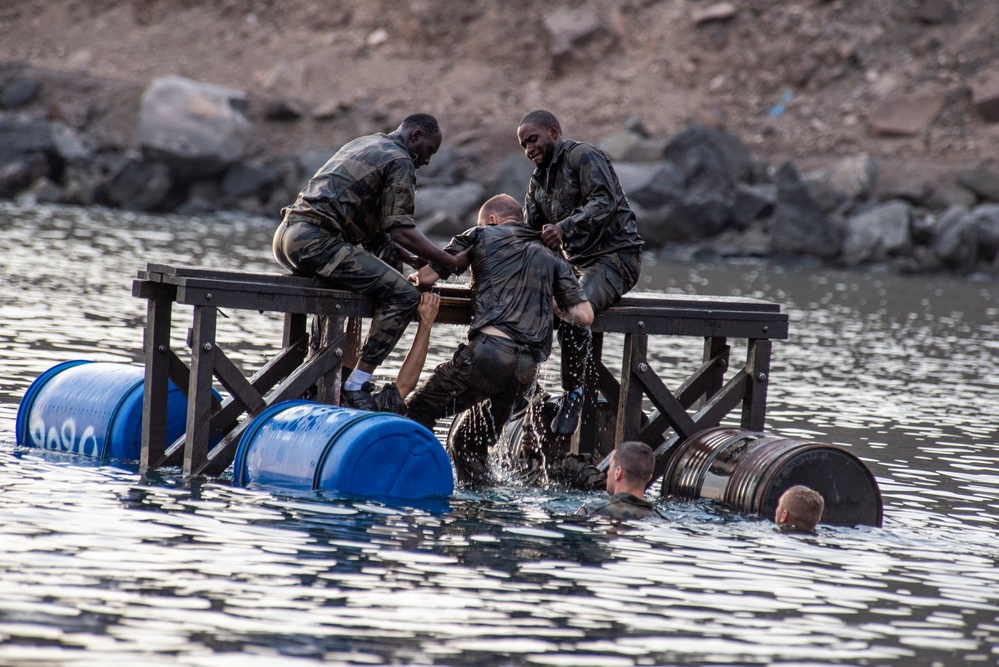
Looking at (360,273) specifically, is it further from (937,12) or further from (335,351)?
(937,12)

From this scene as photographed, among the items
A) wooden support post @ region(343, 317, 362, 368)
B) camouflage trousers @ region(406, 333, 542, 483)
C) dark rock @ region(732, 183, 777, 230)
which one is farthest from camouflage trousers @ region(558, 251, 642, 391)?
dark rock @ region(732, 183, 777, 230)

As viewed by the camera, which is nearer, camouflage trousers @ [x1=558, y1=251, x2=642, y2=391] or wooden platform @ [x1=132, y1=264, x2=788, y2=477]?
wooden platform @ [x1=132, y1=264, x2=788, y2=477]

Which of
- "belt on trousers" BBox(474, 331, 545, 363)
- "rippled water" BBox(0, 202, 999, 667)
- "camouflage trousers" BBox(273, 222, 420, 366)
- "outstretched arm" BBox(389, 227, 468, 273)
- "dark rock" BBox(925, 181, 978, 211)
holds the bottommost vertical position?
"rippled water" BBox(0, 202, 999, 667)

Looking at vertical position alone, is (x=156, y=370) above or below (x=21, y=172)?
below

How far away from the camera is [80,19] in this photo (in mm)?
65250

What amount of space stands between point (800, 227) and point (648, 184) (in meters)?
4.72

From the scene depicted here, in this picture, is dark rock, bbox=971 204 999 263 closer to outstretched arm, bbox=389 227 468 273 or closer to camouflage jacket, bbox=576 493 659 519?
outstretched arm, bbox=389 227 468 273

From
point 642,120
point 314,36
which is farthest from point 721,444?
point 314,36

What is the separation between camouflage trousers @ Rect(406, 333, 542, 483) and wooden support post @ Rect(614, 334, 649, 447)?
78cm

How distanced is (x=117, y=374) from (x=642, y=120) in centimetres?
4308

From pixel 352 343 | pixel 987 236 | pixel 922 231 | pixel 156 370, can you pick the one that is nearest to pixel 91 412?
pixel 156 370

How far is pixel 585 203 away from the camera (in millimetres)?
11484

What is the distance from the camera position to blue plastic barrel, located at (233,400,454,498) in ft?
32.5

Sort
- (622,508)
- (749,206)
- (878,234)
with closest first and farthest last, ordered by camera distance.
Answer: (622,508)
(878,234)
(749,206)
